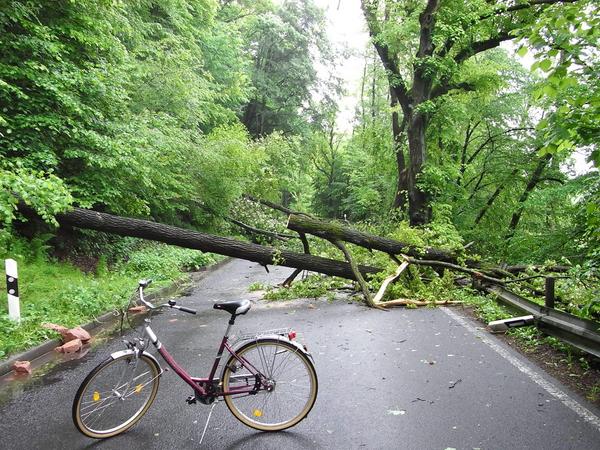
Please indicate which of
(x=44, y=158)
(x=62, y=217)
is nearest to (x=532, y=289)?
(x=62, y=217)

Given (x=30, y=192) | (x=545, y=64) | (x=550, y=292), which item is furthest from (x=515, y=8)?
(x=30, y=192)

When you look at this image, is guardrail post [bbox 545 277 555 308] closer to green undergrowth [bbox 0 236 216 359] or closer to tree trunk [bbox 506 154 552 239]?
green undergrowth [bbox 0 236 216 359]

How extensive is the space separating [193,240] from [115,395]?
6743 mm

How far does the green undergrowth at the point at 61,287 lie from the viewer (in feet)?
21.8

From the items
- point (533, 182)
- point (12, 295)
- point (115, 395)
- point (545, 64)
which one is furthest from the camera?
point (533, 182)

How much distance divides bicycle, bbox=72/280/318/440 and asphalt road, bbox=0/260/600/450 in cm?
14

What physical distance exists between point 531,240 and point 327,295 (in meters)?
7.39

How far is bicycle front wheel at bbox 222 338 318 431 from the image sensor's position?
4141 millimetres

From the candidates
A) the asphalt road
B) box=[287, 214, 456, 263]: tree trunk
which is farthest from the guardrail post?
box=[287, 214, 456, 263]: tree trunk

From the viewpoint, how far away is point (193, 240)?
35.0 feet

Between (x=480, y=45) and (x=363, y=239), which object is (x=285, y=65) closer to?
(x=480, y=45)

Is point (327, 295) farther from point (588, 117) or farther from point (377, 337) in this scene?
point (588, 117)

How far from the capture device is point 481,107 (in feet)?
67.4

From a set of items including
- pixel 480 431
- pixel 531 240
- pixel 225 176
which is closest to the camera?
pixel 480 431
